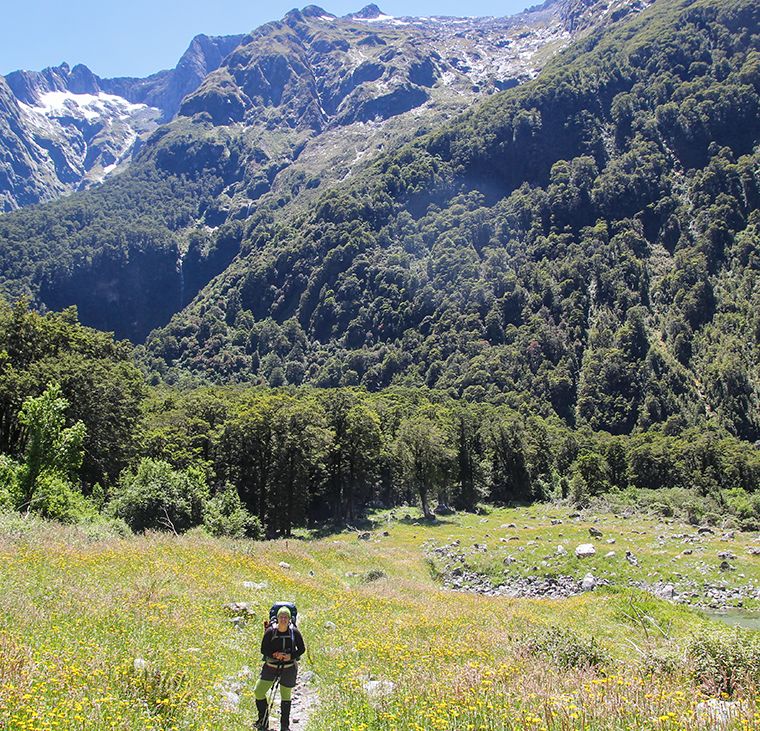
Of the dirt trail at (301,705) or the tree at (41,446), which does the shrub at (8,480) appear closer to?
the tree at (41,446)

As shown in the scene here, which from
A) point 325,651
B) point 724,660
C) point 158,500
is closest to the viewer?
point 724,660

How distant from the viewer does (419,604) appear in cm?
2108

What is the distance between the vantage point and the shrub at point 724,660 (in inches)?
424

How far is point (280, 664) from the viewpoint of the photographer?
9945 millimetres

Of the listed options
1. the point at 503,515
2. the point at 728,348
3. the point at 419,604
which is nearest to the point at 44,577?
the point at 419,604

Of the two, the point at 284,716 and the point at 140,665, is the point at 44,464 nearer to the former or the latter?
the point at 140,665

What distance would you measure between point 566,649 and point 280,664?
7.47 metres

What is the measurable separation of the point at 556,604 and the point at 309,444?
35.7m

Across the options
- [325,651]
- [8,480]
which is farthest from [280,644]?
[8,480]

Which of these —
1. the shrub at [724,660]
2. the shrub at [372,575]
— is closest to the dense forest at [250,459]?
the shrub at [372,575]

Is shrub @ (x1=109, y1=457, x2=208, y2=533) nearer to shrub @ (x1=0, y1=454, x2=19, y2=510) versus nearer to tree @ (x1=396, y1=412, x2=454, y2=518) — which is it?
shrub @ (x1=0, y1=454, x2=19, y2=510)

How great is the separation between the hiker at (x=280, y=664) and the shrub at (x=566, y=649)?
245 inches

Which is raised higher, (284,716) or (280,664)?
(280,664)

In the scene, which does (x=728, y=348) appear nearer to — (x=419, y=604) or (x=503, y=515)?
(x=503, y=515)
